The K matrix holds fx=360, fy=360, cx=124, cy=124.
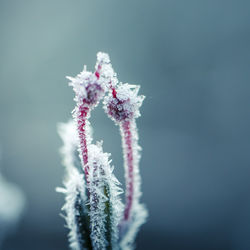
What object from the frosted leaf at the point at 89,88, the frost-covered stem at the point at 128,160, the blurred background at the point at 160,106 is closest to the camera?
Result: the frosted leaf at the point at 89,88

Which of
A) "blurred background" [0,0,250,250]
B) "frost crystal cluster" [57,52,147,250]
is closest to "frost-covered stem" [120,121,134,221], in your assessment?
"frost crystal cluster" [57,52,147,250]

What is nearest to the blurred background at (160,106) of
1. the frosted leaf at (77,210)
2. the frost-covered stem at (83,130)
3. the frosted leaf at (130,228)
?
the frosted leaf at (130,228)

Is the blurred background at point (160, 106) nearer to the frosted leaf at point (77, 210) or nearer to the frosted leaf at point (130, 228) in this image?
the frosted leaf at point (130, 228)

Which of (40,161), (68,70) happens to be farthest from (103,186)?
(68,70)

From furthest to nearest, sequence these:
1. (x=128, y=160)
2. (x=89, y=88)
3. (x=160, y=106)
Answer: (x=160, y=106) < (x=128, y=160) < (x=89, y=88)

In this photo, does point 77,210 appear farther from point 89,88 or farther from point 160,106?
point 160,106

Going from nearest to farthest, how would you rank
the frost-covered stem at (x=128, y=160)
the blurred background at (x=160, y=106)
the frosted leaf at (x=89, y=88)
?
the frosted leaf at (x=89, y=88)
the frost-covered stem at (x=128, y=160)
the blurred background at (x=160, y=106)

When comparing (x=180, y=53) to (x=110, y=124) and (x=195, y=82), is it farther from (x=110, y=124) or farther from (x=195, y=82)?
(x=110, y=124)

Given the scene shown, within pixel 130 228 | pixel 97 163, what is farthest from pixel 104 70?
pixel 130 228
